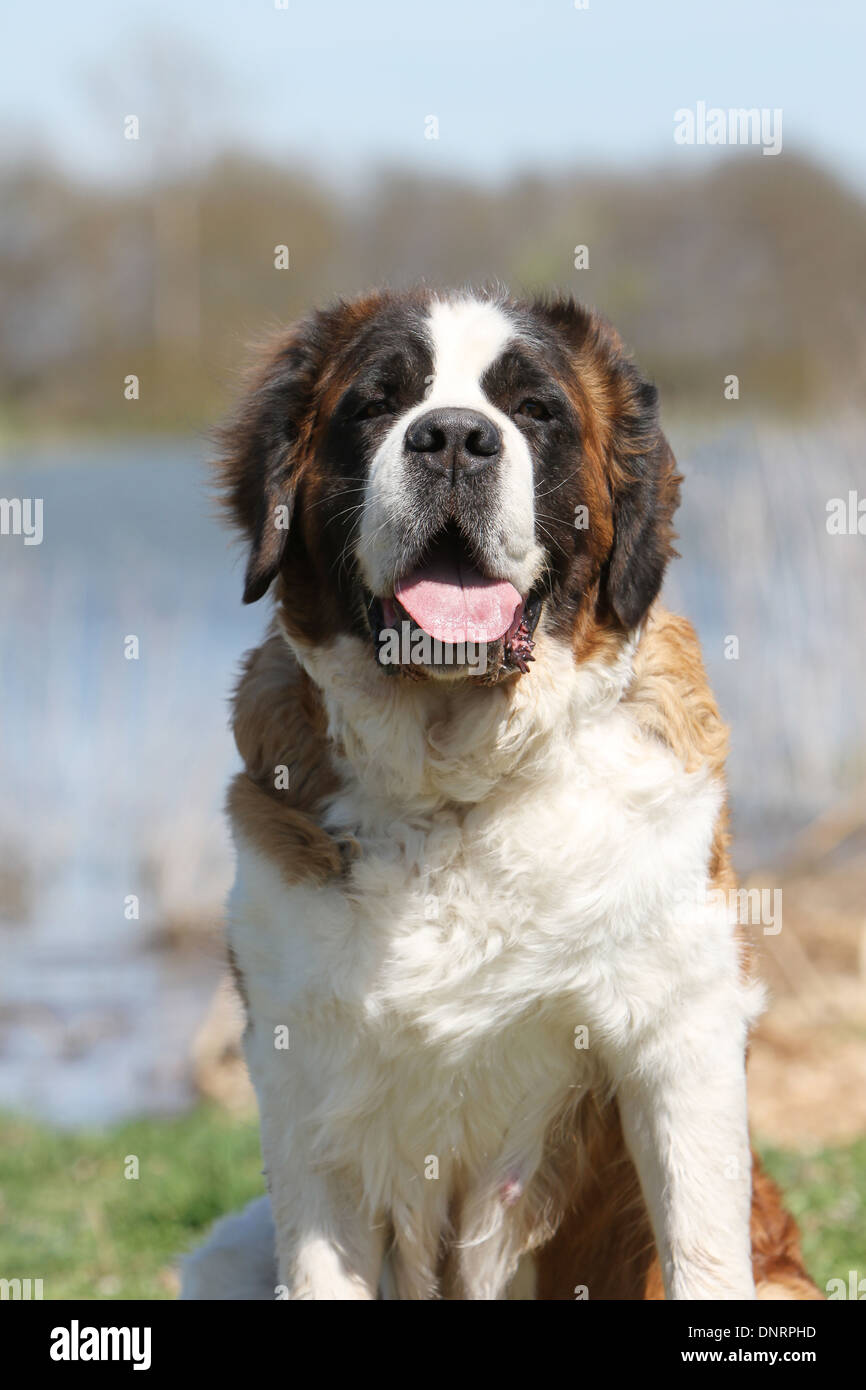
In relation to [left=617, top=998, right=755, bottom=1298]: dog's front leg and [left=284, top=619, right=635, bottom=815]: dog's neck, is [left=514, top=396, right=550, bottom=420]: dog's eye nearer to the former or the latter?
[left=284, top=619, right=635, bottom=815]: dog's neck

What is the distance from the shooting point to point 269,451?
134 inches

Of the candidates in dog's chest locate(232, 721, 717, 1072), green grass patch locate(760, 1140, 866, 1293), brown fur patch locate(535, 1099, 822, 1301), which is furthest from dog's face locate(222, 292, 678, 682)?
green grass patch locate(760, 1140, 866, 1293)

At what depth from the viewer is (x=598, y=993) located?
3.01 m

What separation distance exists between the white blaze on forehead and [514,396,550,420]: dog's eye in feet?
0.35

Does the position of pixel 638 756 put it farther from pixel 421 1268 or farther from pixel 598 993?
pixel 421 1268

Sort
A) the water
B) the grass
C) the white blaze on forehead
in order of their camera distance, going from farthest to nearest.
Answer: the water
the grass
the white blaze on forehead

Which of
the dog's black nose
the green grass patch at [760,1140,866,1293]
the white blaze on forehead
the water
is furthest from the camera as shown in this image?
the water

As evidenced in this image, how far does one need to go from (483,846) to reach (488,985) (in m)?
0.28

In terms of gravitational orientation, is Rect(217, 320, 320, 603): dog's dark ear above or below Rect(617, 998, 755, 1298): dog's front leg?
above

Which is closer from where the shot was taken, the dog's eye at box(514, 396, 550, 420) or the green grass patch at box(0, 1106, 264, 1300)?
the dog's eye at box(514, 396, 550, 420)

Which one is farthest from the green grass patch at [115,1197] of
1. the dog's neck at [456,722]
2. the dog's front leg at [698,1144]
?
the dog's neck at [456,722]

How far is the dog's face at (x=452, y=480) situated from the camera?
3037mm

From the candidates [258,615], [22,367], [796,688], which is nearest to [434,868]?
[796,688]

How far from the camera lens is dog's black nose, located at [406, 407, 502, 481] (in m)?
2.99
